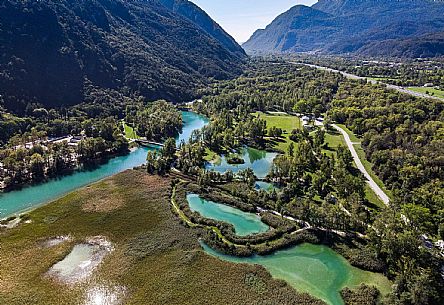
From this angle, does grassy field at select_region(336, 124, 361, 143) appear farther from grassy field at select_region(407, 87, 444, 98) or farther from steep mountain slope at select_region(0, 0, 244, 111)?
steep mountain slope at select_region(0, 0, 244, 111)

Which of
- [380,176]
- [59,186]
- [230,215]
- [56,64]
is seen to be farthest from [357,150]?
[56,64]

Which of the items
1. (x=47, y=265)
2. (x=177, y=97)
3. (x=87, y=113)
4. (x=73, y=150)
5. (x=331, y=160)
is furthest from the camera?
(x=177, y=97)

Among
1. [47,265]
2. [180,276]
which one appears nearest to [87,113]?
[47,265]

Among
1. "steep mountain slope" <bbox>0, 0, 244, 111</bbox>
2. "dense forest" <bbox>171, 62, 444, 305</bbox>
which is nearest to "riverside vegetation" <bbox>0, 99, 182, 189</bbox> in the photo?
"steep mountain slope" <bbox>0, 0, 244, 111</bbox>

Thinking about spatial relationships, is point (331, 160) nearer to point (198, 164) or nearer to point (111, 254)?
point (198, 164)

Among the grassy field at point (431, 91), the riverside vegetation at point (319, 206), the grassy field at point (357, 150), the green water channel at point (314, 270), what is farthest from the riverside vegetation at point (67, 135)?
the grassy field at point (431, 91)

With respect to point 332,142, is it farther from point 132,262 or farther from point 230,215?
point 132,262
